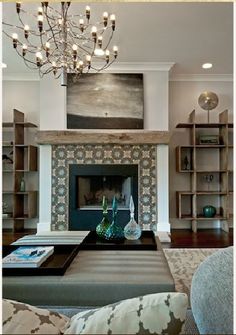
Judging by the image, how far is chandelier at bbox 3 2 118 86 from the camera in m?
2.76

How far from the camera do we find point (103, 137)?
15.8 ft

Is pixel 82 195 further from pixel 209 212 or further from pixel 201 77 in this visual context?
pixel 201 77

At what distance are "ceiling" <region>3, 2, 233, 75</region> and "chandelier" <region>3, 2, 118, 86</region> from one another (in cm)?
15

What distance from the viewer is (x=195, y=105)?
18.5ft

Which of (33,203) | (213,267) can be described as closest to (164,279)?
(213,267)

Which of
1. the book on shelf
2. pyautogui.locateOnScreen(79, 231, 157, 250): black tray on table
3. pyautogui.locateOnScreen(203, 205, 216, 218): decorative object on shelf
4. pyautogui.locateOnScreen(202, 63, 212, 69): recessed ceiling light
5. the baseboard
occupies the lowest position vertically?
the baseboard

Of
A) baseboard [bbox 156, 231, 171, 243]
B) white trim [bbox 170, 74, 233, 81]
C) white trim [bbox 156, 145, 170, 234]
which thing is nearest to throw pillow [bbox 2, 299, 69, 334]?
baseboard [bbox 156, 231, 171, 243]

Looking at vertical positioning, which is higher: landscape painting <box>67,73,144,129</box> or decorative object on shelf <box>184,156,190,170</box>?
landscape painting <box>67,73,144,129</box>

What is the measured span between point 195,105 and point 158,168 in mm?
1628

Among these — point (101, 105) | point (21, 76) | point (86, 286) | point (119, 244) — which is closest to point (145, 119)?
point (101, 105)

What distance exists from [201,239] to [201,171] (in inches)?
48.7

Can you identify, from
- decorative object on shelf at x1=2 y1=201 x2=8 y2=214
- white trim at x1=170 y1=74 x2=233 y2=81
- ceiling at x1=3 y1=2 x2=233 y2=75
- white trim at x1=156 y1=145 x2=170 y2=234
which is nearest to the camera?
ceiling at x1=3 y1=2 x2=233 y2=75

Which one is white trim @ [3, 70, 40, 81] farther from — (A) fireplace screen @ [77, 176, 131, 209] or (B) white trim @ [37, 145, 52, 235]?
(A) fireplace screen @ [77, 176, 131, 209]

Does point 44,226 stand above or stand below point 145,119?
below
